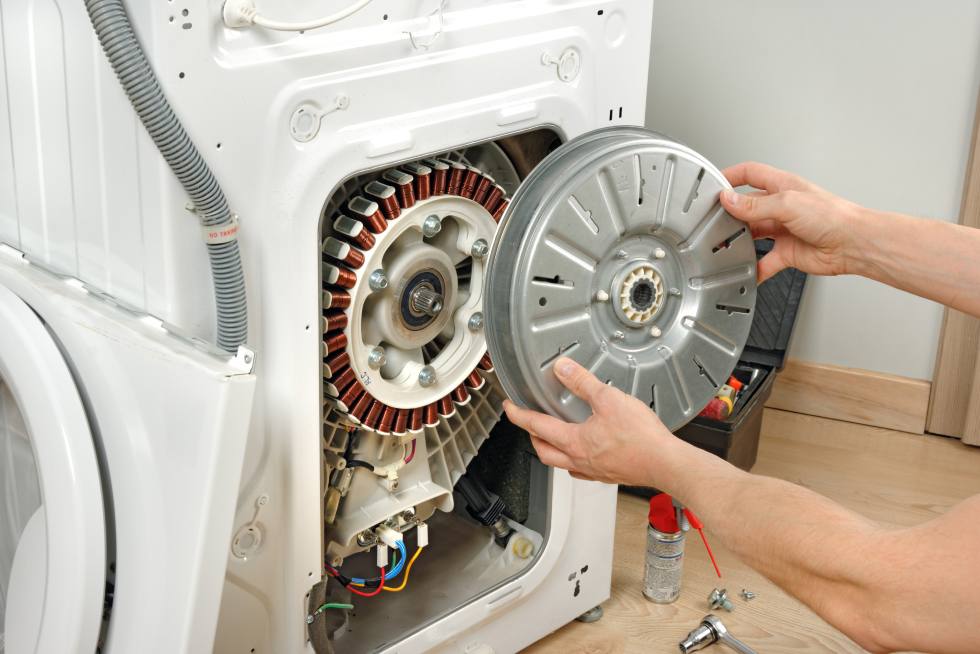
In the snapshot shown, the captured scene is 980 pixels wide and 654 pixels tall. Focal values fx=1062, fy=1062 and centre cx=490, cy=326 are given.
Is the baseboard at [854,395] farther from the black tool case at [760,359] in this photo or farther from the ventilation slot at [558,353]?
the ventilation slot at [558,353]

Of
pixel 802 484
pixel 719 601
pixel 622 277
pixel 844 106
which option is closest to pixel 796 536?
pixel 622 277

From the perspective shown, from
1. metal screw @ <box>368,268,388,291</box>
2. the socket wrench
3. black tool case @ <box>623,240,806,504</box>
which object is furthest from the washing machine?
black tool case @ <box>623,240,806,504</box>

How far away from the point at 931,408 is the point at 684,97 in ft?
2.92

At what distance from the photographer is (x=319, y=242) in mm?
1145

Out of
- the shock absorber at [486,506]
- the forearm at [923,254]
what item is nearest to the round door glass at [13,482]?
the shock absorber at [486,506]

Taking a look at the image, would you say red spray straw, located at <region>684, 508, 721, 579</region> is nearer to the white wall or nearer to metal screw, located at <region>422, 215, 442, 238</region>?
metal screw, located at <region>422, 215, 442, 238</region>

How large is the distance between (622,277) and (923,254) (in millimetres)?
406

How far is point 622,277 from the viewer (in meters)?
1.25

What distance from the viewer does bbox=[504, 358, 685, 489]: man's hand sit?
1.14 m

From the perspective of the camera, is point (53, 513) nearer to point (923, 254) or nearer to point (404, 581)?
point (404, 581)

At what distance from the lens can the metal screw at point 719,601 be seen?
5.86ft

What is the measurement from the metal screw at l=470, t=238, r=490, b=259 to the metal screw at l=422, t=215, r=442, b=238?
0.07 m

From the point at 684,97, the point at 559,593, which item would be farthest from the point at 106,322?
the point at 684,97

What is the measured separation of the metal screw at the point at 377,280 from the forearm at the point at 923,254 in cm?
60
